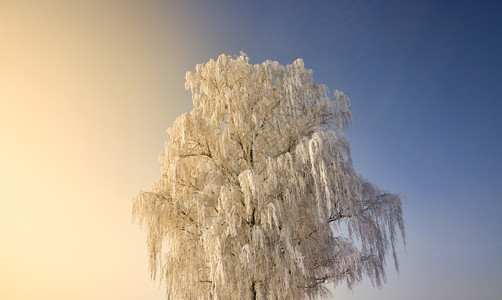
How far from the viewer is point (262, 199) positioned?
21.0 ft

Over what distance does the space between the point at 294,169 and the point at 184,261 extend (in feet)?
9.54

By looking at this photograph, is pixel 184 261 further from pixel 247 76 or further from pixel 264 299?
pixel 247 76

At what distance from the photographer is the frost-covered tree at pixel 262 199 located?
6230 millimetres

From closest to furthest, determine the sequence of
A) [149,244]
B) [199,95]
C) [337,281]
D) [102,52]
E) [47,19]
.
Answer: [149,244] < [337,281] < [199,95] < [47,19] < [102,52]

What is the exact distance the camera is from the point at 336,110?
792cm

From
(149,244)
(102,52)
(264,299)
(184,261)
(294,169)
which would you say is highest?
(102,52)

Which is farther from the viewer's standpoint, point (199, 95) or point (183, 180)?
point (199, 95)

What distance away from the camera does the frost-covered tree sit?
6230mm

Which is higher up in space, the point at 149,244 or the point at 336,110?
the point at 336,110

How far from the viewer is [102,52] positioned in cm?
1202

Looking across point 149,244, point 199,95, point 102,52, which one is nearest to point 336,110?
point 199,95

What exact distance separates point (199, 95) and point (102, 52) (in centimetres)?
561

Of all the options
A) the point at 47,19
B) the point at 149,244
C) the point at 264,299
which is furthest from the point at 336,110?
the point at 47,19

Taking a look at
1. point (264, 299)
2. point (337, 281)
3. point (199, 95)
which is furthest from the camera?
point (199, 95)
